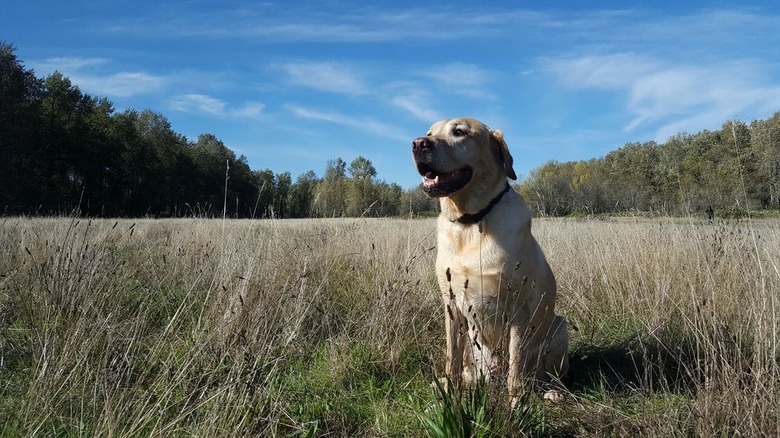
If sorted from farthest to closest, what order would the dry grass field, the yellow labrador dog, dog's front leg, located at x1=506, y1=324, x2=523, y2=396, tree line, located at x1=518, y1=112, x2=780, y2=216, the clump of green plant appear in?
1. tree line, located at x1=518, y1=112, x2=780, y2=216
2. the yellow labrador dog
3. dog's front leg, located at x1=506, y1=324, x2=523, y2=396
4. the dry grass field
5. the clump of green plant

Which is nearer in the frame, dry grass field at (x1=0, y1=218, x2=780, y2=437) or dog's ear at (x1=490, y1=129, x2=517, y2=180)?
dry grass field at (x1=0, y1=218, x2=780, y2=437)

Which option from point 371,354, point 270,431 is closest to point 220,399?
point 270,431

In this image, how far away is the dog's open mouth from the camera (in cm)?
278

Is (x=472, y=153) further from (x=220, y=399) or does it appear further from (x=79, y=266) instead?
(x=79, y=266)

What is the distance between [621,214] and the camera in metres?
8.95

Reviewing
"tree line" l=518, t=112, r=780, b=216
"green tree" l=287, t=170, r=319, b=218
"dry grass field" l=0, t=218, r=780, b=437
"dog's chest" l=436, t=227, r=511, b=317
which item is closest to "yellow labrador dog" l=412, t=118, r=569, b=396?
"dog's chest" l=436, t=227, r=511, b=317

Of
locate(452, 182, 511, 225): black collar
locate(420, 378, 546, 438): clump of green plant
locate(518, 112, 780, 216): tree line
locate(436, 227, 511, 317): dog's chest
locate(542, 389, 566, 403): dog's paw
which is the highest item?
locate(518, 112, 780, 216): tree line

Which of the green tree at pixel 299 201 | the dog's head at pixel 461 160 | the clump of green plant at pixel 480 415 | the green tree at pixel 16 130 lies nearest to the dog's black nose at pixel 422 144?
the dog's head at pixel 461 160

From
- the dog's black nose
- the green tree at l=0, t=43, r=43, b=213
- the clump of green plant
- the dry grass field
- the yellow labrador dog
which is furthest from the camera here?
the green tree at l=0, t=43, r=43, b=213

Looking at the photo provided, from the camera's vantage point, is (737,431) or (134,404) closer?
(737,431)

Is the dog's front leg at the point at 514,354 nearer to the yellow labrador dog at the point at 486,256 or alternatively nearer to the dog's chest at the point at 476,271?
the yellow labrador dog at the point at 486,256

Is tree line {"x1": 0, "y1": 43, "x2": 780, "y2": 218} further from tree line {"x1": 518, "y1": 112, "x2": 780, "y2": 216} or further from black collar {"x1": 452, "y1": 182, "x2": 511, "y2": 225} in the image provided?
black collar {"x1": 452, "y1": 182, "x2": 511, "y2": 225}

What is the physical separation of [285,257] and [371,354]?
1.98 m

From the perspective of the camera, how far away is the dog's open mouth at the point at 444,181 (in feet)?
9.11
